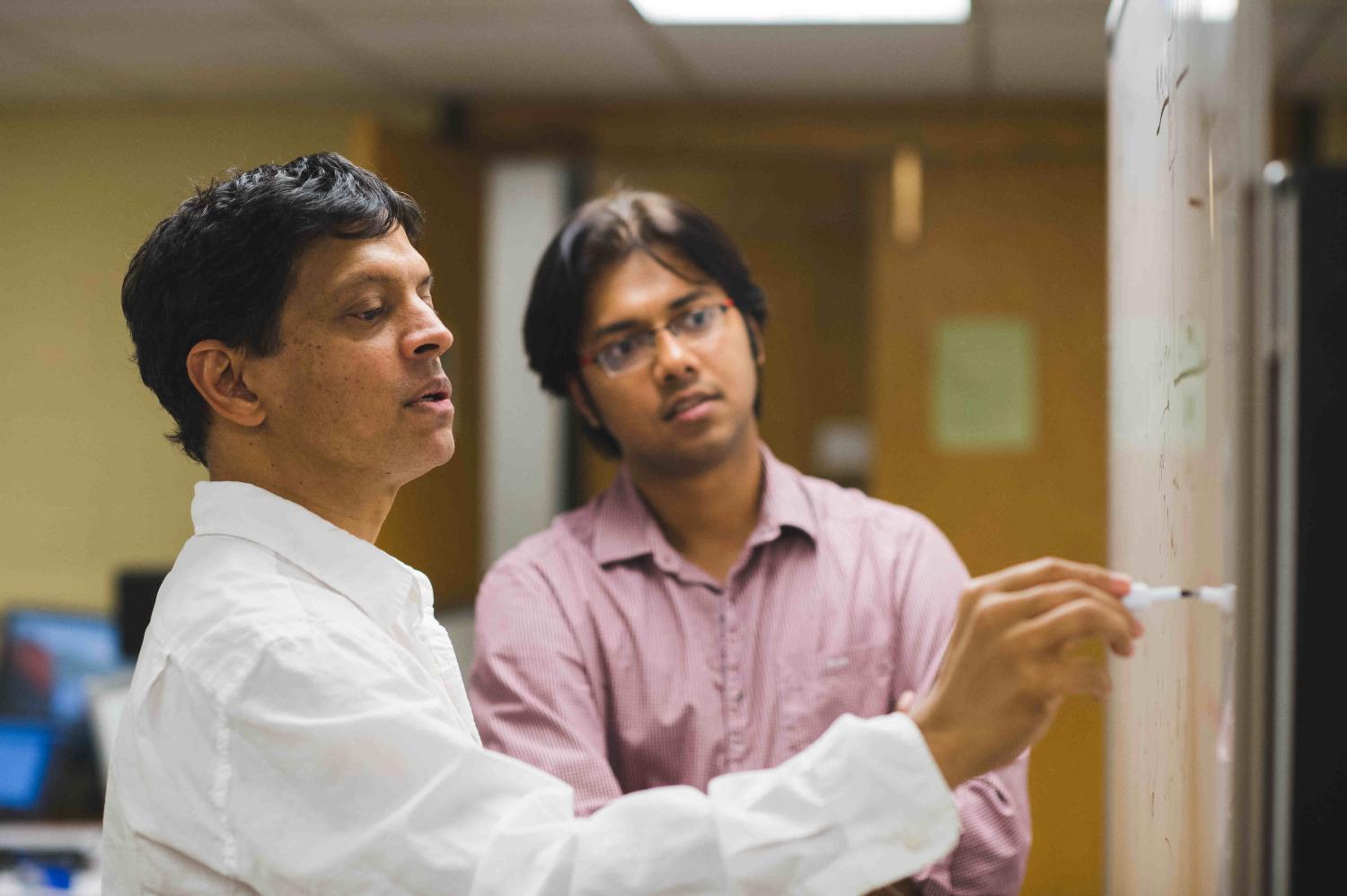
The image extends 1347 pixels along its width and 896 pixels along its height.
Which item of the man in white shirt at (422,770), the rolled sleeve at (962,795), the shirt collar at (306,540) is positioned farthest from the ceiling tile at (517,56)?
the man in white shirt at (422,770)

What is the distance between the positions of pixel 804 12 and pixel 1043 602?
2323mm

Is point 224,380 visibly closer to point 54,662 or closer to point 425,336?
point 425,336

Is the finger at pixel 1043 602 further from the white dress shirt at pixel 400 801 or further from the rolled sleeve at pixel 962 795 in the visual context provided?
the rolled sleeve at pixel 962 795

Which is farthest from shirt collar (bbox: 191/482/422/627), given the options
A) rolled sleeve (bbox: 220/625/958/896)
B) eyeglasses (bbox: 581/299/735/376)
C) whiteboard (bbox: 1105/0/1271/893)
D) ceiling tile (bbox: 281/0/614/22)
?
ceiling tile (bbox: 281/0/614/22)

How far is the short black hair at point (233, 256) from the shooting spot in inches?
32.6

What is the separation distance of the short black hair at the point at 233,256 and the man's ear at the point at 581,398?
586 mm

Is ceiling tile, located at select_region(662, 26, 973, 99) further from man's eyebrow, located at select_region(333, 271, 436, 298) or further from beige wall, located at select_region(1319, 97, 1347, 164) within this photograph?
man's eyebrow, located at select_region(333, 271, 436, 298)

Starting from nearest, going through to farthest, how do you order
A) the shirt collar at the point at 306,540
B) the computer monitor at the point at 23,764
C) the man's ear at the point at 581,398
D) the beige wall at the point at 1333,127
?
the shirt collar at the point at 306,540
the man's ear at the point at 581,398
the computer monitor at the point at 23,764
the beige wall at the point at 1333,127

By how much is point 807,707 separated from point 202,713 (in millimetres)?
698

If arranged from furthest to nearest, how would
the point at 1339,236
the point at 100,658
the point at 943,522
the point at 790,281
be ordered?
1. the point at 790,281
2. the point at 943,522
3. the point at 100,658
4. the point at 1339,236

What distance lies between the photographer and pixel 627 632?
1.30 meters

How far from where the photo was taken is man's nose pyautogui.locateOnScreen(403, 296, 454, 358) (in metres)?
0.84

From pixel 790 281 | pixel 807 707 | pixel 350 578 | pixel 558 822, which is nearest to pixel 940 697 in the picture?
pixel 558 822

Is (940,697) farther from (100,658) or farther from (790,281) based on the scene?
(790,281)
